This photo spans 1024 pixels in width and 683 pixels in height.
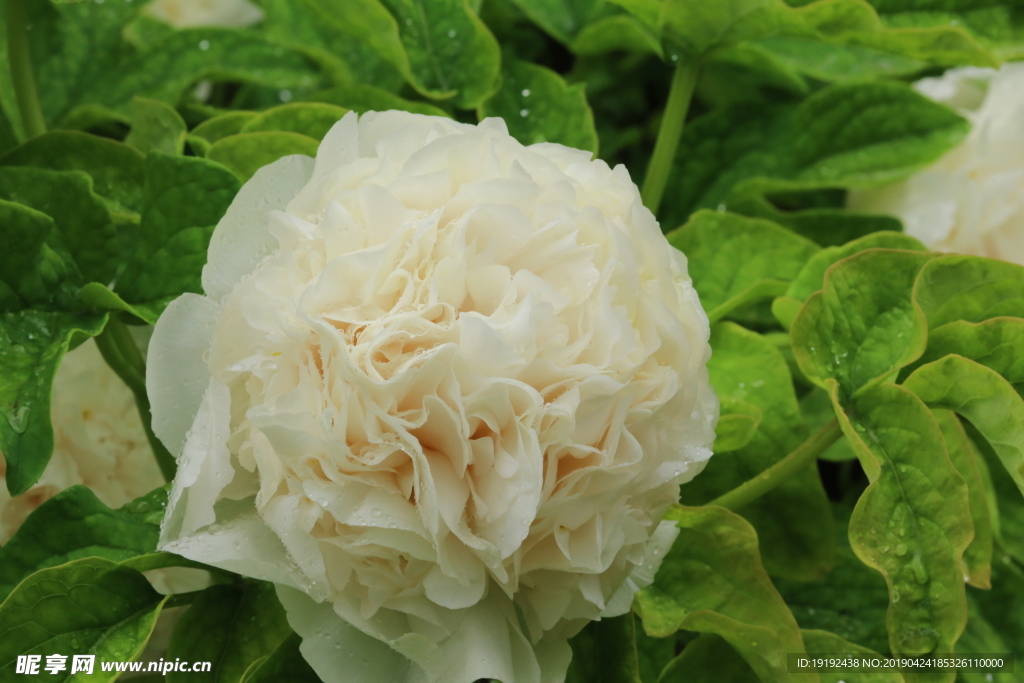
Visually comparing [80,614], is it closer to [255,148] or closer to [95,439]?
[95,439]

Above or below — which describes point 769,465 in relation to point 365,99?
below

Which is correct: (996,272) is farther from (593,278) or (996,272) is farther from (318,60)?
(318,60)

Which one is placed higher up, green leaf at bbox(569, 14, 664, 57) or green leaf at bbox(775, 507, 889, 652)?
green leaf at bbox(569, 14, 664, 57)

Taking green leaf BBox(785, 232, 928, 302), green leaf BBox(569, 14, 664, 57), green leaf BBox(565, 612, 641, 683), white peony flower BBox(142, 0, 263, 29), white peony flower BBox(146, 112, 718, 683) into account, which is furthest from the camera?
white peony flower BBox(142, 0, 263, 29)

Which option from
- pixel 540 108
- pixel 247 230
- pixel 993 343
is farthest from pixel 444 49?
pixel 993 343

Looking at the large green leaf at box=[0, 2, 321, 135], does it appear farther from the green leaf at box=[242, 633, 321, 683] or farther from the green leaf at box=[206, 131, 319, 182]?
the green leaf at box=[242, 633, 321, 683]

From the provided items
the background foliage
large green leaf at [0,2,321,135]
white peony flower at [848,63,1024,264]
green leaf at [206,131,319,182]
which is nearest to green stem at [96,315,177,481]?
the background foliage
